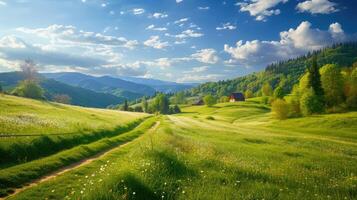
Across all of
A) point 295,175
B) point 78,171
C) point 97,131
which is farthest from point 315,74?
point 78,171

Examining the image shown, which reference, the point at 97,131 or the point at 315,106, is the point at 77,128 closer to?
the point at 97,131

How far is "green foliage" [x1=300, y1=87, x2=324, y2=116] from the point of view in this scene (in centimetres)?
8125

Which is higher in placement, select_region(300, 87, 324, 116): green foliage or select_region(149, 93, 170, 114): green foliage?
select_region(300, 87, 324, 116): green foliage

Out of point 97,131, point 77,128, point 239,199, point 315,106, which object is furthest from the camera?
point 315,106

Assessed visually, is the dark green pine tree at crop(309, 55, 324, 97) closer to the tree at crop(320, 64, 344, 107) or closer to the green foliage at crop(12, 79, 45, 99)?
the tree at crop(320, 64, 344, 107)

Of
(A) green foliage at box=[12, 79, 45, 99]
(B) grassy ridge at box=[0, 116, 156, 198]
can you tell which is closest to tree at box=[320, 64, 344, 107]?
(B) grassy ridge at box=[0, 116, 156, 198]

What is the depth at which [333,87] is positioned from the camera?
85938 millimetres

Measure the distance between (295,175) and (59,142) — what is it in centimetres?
1932

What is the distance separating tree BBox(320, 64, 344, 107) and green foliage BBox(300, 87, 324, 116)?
6519 millimetres

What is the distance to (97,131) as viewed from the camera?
119 feet

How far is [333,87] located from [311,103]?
1074 centimetres

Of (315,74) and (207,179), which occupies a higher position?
(315,74)

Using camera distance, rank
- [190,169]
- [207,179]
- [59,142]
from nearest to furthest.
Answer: [207,179]
[190,169]
[59,142]

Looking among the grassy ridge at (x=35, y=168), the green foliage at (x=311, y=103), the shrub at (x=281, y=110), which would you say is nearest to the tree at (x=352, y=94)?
the green foliage at (x=311, y=103)
